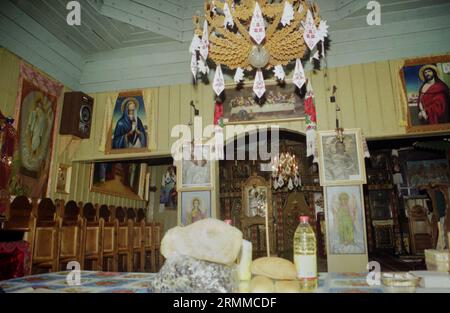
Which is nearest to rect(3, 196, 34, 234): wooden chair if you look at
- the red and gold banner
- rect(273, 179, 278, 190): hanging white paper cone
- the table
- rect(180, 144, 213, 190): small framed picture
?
the red and gold banner

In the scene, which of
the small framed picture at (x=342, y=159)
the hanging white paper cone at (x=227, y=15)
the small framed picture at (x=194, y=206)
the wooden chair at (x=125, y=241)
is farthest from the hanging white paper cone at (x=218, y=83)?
the wooden chair at (x=125, y=241)

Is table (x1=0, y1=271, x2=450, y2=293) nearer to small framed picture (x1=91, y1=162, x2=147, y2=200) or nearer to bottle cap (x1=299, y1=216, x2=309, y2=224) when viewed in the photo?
bottle cap (x1=299, y1=216, x2=309, y2=224)

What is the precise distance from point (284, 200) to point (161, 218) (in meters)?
4.89

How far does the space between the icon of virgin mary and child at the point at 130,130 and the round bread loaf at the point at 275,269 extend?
5.39 meters

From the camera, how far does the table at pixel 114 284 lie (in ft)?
5.16

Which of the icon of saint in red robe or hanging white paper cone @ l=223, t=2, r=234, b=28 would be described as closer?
hanging white paper cone @ l=223, t=2, r=234, b=28

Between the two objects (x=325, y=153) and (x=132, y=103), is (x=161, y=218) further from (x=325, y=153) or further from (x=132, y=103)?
(x=325, y=153)

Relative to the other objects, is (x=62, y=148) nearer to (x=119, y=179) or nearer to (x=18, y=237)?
(x=18, y=237)

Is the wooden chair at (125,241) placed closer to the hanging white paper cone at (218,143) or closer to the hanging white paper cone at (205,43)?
the hanging white paper cone at (218,143)

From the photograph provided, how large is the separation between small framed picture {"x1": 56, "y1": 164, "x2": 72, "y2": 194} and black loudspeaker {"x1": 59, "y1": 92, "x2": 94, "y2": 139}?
737mm

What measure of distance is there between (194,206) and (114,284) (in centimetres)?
459

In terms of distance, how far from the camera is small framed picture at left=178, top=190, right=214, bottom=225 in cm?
632

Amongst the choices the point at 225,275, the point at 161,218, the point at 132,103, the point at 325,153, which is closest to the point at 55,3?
the point at 132,103

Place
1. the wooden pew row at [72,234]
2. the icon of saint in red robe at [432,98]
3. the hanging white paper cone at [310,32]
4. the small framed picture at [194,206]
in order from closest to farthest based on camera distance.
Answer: the hanging white paper cone at [310,32] < the wooden pew row at [72,234] < the icon of saint in red robe at [432,98] < the small framed picture at [194,206]
